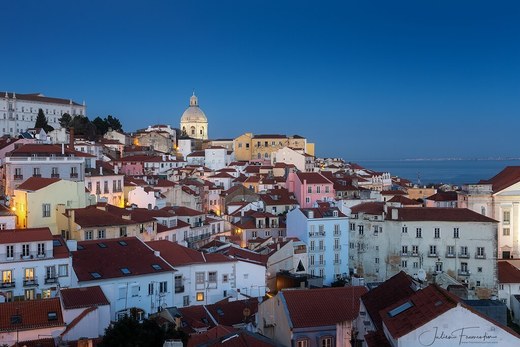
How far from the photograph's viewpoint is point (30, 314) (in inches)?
888

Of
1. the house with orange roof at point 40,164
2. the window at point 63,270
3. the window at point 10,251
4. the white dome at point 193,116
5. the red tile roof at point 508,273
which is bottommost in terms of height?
the red tile roof at point 508,273

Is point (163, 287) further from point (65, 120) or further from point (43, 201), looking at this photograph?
point (65, 120)

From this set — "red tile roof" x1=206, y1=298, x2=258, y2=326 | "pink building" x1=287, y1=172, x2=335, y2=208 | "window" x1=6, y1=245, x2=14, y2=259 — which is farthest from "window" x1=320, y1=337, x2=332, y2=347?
"pink building" x1=287, y1=172, x2=335, y2=208

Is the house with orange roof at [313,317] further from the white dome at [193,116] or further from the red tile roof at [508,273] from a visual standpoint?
the white dome at [193,116]

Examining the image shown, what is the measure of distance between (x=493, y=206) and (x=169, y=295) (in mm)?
29083

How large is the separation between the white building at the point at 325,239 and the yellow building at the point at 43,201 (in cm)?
1652

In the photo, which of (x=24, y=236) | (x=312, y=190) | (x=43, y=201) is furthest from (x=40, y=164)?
(x=312, y=190)

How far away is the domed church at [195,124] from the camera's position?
139500 mm

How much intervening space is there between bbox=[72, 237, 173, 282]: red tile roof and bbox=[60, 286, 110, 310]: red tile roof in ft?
9.06

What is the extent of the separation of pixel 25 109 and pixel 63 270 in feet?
288

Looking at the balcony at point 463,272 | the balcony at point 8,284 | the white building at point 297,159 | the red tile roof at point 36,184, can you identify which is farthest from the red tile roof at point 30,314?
the white building at point 297,159

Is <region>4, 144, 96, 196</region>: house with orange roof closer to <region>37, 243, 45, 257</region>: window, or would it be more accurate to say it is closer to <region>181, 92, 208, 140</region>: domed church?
<region>37, 243, 45, 257</region>: window

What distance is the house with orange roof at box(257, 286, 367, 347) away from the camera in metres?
19.5

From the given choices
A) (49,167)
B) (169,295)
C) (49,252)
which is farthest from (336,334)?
(49,167)
